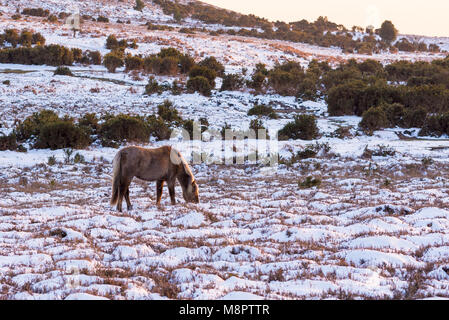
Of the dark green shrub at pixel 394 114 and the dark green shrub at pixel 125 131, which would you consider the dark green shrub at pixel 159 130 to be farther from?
the dark green shrub at pixel 394 114

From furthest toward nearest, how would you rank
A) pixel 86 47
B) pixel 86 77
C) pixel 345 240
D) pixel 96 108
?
pixel 86 47 < pixel 86 77 < pixel 96 108 < pixel 345 240

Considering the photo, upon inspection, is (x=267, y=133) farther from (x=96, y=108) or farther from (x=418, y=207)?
(x=418, y=207)

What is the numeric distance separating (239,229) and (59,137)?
1291cm

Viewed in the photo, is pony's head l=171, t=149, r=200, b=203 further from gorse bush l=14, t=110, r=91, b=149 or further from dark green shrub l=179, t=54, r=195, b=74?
dark green shrub l=179, t=54, r=195, b=74

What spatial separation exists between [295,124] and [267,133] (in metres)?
1.48

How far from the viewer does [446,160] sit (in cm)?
1638

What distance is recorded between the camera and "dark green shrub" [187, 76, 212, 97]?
30.1 meters

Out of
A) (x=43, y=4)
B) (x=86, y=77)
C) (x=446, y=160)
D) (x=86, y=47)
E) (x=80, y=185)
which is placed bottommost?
(x=80, y=185)

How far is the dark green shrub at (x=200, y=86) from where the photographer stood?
98.9ft

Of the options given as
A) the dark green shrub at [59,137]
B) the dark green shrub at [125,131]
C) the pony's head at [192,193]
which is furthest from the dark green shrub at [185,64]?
the pony's head at [192,193]

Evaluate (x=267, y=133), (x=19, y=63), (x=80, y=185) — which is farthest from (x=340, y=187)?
(x=19, y=63)

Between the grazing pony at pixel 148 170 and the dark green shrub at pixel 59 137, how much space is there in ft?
30.8

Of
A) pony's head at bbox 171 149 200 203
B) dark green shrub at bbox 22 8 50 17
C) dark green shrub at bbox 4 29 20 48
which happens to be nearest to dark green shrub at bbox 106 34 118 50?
dark green shrub at bbox 4 29 20 48

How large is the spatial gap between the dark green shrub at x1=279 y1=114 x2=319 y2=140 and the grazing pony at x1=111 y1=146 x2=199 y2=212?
11.9m
